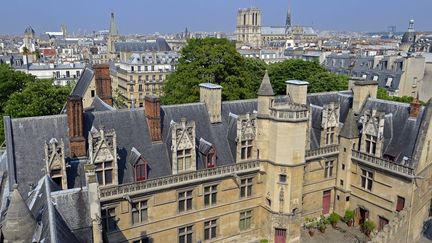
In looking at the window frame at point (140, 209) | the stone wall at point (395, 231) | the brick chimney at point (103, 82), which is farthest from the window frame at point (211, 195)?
the brick chimney at point (103, 82)

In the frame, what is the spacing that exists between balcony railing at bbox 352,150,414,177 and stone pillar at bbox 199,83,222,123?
11042 mm

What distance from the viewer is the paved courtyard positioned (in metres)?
28.3

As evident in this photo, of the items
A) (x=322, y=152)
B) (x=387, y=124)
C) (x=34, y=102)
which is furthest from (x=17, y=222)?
(x=34, y=102)

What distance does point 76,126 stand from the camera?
21.7 m

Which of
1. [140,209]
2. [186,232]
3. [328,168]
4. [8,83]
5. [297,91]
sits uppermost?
[297,91]

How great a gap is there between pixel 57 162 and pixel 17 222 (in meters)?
7.99

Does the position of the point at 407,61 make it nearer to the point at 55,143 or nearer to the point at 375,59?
the point at 375,59

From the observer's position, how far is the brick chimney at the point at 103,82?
1186 inches

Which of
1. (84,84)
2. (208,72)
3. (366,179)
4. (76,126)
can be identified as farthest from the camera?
(208,72)

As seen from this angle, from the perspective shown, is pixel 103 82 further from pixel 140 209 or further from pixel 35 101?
pixel 140 209

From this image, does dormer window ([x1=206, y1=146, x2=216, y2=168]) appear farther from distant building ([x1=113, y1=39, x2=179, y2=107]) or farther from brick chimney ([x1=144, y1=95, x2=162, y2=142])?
distant building ([x1=113, y1=39, x2=179, y2=107])

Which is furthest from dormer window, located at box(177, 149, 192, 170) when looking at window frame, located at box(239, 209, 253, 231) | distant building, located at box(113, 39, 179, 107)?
distant building, located at box(113, 39, 179, 107)

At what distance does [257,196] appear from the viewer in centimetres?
2744

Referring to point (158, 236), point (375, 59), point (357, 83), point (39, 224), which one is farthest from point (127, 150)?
point (375, 59)
